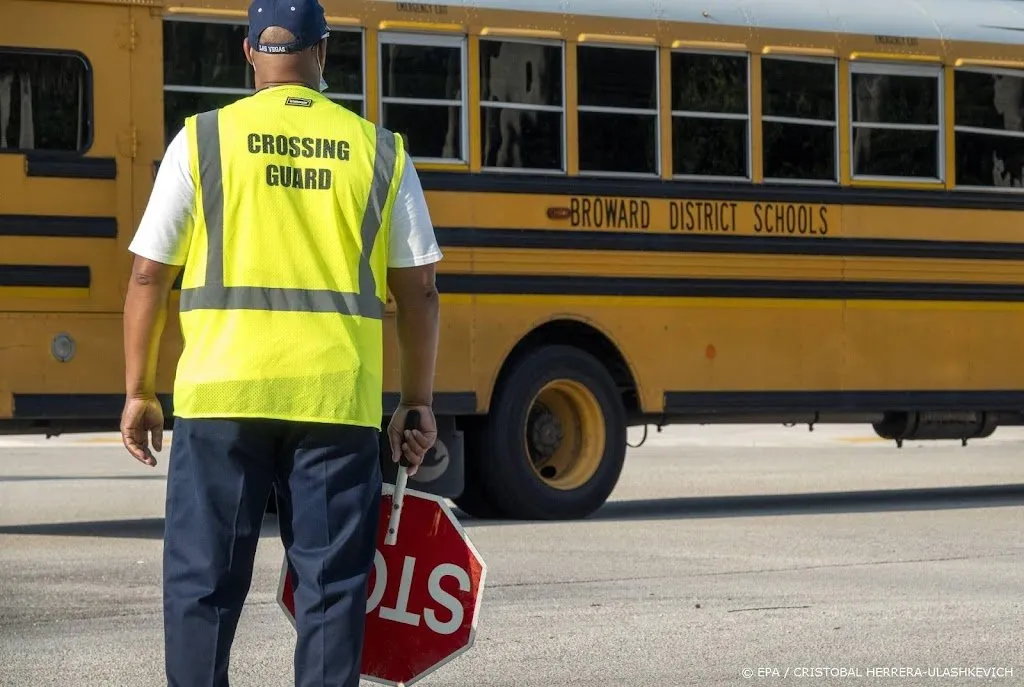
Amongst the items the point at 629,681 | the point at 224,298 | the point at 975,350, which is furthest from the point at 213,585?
the point at 975,350

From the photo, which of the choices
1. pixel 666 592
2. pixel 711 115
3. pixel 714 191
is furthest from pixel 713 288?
pixel 666 592

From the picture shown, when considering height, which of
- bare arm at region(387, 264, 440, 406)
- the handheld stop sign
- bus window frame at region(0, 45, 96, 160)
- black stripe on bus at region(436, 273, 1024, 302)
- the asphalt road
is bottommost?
the asphalt road

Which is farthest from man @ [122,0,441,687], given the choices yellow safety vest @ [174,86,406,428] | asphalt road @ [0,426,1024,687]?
asphalt road @ [0,426,1024,687]

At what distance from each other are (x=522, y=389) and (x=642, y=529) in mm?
1081

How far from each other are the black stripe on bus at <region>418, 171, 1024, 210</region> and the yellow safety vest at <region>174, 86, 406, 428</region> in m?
7.30

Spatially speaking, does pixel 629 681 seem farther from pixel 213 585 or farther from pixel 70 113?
pixel 70 113

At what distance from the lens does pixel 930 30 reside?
13.3m

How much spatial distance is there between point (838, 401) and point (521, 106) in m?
2.81

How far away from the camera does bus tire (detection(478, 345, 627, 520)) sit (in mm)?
11953

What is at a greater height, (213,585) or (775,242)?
(775,242)

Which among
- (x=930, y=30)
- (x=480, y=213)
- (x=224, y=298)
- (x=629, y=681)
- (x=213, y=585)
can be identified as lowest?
(x=629, y=681)

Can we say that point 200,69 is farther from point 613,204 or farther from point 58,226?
point 613,204

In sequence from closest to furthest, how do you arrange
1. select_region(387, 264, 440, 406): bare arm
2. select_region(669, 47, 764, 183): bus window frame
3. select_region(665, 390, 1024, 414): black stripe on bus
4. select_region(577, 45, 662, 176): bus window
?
select_region(387, 264, 440, 406): bare arm → select_region(577, 45, 662, 176): bus window → select_region(669, 47, 764, 183): bus window frame → select_region(665, 390, 1024, 414): black stripe on bus

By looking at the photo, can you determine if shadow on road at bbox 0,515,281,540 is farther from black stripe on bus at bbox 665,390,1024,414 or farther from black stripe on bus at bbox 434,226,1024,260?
black stripe on bus at bbox 665,390,1024,414
